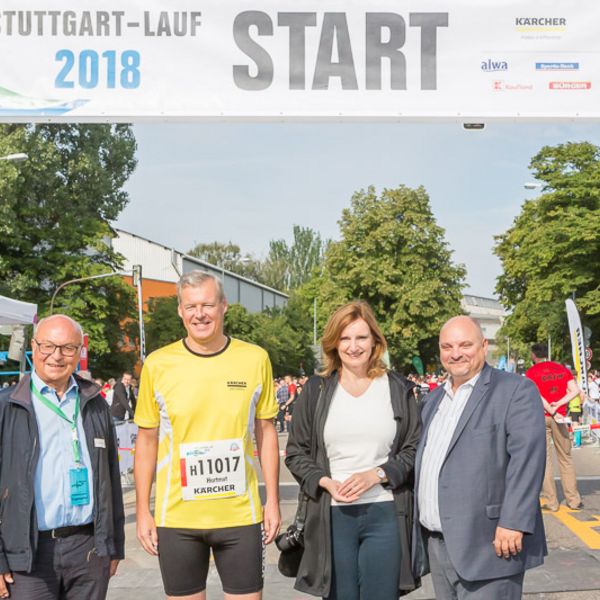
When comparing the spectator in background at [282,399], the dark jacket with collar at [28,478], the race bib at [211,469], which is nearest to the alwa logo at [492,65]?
the race bib at [211,469]

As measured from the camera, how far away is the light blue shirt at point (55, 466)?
3914 millimetres

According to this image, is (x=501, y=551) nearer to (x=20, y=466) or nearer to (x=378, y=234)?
(x=20, y=466)

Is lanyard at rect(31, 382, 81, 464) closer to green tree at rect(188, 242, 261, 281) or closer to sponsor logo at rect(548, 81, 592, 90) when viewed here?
sponsor logo at rect(548, 81, 592, 90)

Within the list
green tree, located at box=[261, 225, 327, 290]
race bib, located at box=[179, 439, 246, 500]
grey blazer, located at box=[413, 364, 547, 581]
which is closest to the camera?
grey blazer, located at box=[413, 364, 547, 581]

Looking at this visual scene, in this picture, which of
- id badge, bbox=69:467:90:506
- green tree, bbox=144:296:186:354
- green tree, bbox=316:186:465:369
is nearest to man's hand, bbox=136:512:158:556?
id badge, bbox=69:467:90:506

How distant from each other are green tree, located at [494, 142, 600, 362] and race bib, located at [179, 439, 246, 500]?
42043 mm

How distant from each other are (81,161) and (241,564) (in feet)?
125

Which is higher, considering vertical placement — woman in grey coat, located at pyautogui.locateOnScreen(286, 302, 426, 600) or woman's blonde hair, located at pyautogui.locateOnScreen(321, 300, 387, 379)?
woman's blonde hair, located at pyautogui.locateOnScreen(321, 300, 387, 379)

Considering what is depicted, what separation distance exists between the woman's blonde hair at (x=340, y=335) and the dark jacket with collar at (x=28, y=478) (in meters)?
1.08

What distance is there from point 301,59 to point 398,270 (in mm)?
49977

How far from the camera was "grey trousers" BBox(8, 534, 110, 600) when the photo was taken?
3861 millimetres

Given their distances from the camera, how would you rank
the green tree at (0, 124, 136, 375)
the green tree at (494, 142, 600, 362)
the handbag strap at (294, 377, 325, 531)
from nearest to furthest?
the handbag strap at (294, 377, 325, 531), the green tree at (0, 124, 136, 375), the green tree at (494, 142, 600, 362)

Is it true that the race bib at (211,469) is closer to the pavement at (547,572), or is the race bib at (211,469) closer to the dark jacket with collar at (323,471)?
the dark jacket with collar at (323,471)

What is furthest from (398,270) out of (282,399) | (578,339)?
(578,339)
